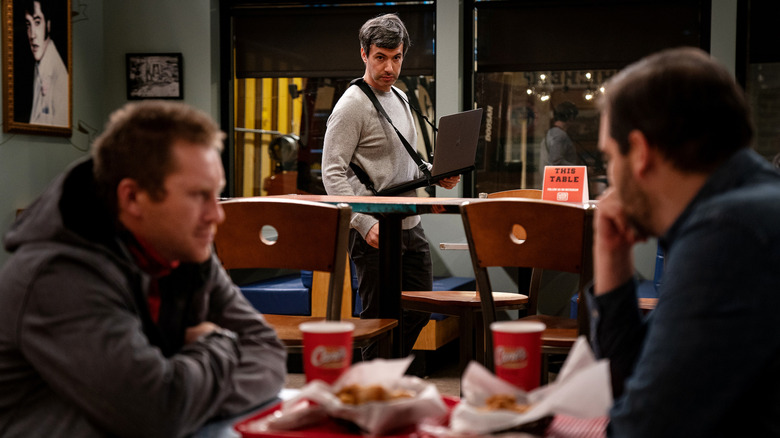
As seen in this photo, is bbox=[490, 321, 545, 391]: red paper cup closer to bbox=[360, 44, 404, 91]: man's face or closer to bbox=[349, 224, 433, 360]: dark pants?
bbox=[349, 224, 433, 360]: dark pants

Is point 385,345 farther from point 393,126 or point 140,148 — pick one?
point 140,148

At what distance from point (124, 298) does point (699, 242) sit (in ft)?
2.44

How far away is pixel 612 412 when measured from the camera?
3.14 ft

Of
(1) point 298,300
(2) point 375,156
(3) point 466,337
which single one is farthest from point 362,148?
(1) point 298,300

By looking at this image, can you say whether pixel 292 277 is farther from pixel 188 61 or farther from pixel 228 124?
pixel 188 61

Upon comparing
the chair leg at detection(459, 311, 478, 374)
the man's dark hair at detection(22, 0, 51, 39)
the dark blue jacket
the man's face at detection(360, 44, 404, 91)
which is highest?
the man's dark hair at detection(22, 0, 51, 39)

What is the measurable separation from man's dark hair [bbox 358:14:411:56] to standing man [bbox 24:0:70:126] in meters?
2.45

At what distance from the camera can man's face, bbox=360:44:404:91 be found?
3411mm

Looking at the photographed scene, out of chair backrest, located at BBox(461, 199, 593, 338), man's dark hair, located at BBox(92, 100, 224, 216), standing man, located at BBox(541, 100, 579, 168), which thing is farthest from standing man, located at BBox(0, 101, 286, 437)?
standing man, located at BBox(541, 100, 579, 168)

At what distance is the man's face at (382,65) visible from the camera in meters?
3.41

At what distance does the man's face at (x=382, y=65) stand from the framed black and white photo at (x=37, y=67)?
2441mm

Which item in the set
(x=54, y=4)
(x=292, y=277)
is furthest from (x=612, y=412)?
(x=54, y=4)

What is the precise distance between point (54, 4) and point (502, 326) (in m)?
4.79

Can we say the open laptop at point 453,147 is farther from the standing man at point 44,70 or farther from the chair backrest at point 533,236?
the standing man at point 44,70
